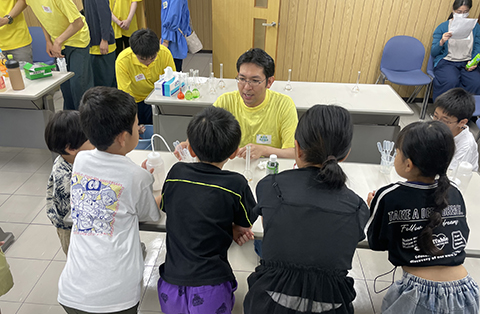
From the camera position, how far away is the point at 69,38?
3465 mm

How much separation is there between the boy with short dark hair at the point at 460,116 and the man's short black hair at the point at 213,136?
1461 millimetres

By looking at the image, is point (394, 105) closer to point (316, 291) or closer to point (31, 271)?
point (316, 291)

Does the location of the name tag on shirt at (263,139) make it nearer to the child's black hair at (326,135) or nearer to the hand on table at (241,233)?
the hand on table at (241,233)

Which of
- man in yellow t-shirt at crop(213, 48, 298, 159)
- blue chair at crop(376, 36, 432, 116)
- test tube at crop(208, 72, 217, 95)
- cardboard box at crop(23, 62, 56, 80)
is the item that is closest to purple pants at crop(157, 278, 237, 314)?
man in yellow t-shirt at crop(213, 48, 298, 159)

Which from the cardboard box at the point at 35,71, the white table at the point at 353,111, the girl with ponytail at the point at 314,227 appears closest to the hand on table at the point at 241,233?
the girl with ponytail at the point at 314,227

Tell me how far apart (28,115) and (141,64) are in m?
1.05

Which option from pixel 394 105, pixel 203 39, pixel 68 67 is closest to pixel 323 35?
pixel 394 105

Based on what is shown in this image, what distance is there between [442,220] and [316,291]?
0.54m

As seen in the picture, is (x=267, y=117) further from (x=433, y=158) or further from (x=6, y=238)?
(x=6, y=238)

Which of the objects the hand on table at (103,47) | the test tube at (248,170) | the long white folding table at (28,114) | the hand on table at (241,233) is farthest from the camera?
the hand on table at (103,47)

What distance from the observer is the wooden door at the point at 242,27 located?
417cm

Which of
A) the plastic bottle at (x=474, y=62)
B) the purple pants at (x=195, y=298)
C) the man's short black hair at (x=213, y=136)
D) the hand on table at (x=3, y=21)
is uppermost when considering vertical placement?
the hand on table at (x=3, y=21)

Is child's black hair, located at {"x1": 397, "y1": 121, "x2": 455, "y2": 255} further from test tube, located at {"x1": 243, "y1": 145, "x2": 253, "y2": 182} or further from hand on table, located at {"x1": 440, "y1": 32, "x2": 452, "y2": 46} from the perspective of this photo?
hand on table, located at {"x1": 440, "y1": 32, "x2": 452, "y2": 46}

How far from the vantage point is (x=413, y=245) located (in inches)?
49.7
